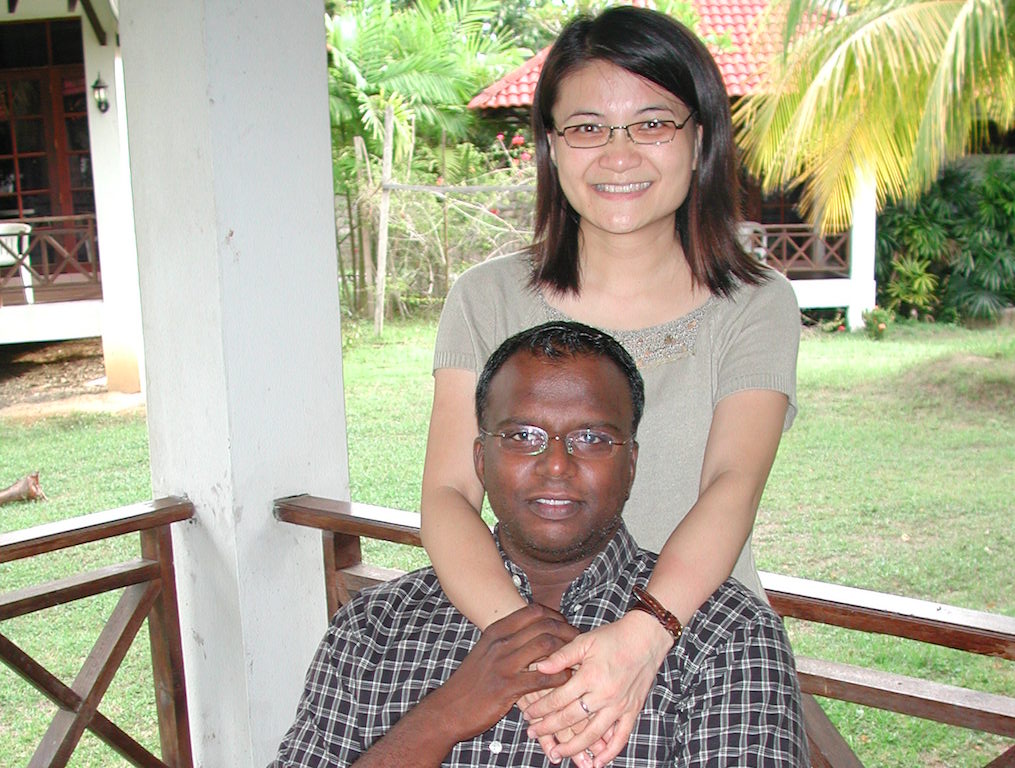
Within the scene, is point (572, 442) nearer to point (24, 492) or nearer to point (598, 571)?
point (598, 571)

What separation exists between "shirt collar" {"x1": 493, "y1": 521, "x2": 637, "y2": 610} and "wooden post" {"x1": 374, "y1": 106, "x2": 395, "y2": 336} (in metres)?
6.99

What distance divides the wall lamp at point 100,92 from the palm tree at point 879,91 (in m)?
4.38

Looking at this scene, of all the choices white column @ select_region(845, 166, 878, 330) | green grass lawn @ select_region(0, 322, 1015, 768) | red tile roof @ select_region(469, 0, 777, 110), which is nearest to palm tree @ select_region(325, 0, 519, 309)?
red tile roof @ select_region(469, 0, 777, 110)

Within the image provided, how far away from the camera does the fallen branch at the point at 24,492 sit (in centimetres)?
588

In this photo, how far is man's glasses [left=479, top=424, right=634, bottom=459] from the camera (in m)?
1.24

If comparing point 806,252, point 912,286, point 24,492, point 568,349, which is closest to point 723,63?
point 806,252

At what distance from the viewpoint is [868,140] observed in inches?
271

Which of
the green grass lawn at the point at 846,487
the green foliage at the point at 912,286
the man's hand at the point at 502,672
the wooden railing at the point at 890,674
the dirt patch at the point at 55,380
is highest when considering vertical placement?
the man's hand at the point at 502,672

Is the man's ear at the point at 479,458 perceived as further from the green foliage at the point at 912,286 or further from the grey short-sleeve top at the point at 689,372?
the green foliage at the point at 912,286

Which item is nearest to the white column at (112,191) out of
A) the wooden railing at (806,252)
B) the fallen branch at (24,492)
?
the fallen branch at (24,492)

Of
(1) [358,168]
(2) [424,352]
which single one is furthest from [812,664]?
(1) [358,168]

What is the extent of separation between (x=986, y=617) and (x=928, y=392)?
6480 millimetres

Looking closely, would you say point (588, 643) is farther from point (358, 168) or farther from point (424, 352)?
point (358, 168)

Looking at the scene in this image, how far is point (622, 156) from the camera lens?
50.2 inches
